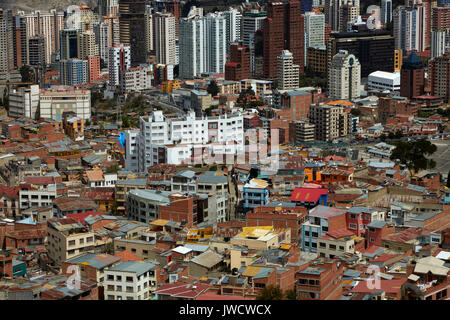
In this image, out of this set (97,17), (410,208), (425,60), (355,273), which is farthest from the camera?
(97,17)

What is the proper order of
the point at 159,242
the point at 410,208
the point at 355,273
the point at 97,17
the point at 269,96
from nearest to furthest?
the point at 355,273
the point at 159,242
the point at 410,208
the point at 269,96
the point at 97,17

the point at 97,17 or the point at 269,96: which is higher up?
the point at 97,17

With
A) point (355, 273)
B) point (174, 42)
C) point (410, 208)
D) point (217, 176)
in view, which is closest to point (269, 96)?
point (174, 42)

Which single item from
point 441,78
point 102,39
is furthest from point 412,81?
point 102,39

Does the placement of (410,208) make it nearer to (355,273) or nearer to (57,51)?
(355,273)

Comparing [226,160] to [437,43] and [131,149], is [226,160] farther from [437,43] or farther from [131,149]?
[437,43]

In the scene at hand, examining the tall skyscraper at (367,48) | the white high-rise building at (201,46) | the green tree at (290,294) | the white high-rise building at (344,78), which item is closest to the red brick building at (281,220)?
the green tree at (290,294)

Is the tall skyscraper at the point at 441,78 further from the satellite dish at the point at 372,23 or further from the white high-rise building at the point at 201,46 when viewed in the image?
the white high-rise building at the point at 201,46
